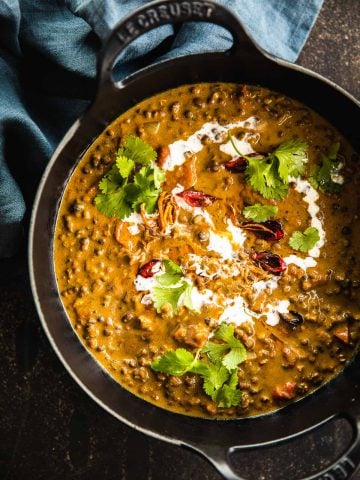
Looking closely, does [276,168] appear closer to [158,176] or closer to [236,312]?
[158,176]

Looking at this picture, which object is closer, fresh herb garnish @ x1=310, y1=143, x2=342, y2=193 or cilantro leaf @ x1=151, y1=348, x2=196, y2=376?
cilantro leaf @ x1=151, y1=348, x2=196, y2=376

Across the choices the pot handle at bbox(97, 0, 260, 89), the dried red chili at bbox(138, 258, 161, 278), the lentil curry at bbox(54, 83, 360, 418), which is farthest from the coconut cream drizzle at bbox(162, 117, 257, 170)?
the pot handle at bbox(97, 0, 260, 89)

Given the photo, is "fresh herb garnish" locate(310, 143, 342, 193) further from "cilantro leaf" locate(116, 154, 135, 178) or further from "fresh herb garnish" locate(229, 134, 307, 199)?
"cilantro leaf" locate(116, 154, 135, 178)

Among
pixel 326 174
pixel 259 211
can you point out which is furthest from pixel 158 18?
pixel 326 174

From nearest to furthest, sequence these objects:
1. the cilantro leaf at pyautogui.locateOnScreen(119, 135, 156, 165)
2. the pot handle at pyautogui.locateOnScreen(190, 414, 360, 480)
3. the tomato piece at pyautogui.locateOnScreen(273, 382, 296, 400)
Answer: the pot handle at pyautogui.locateOnScreen(190, 414, 360, 480) < the cilantro leaf at pyautogui.locateOnScreen(119, 135, 156, 165) < the tomato piece at pyautogui.locateOnScreen(273, 382, 296, 400)

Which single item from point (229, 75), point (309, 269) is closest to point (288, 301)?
point (309, 269)

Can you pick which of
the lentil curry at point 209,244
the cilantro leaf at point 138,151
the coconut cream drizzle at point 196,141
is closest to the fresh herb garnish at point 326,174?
the lentil curry at point 209,244
